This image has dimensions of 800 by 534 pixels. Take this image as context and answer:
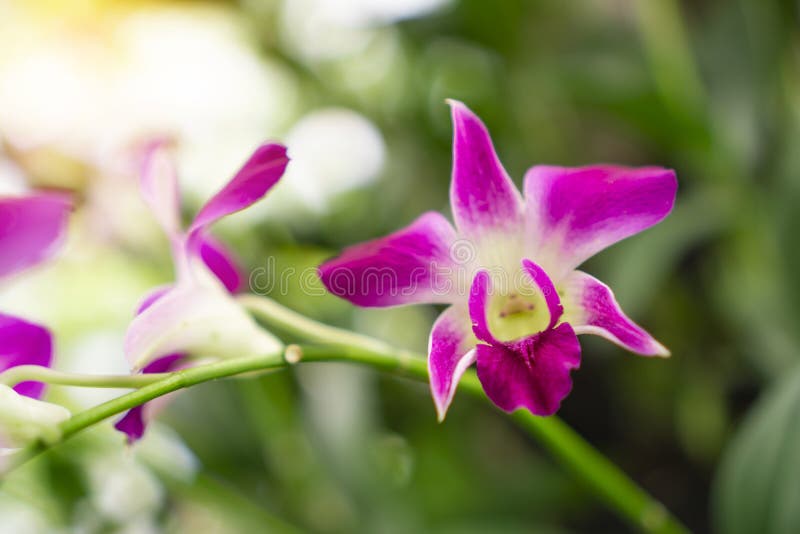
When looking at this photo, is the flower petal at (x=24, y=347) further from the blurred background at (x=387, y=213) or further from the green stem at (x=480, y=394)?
the blurred background at (x=387, y=213)

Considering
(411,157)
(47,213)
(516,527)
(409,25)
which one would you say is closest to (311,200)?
(411,157)

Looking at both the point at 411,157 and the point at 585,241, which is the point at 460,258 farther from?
the point at 411,157

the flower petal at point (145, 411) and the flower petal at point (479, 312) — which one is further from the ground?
the flower petal at point (479, 312)

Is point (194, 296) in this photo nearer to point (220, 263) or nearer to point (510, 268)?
point (220, 263)

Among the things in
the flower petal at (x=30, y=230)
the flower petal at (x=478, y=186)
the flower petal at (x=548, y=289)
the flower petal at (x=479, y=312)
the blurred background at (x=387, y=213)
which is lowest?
the blurred background at (x=387, y=213)

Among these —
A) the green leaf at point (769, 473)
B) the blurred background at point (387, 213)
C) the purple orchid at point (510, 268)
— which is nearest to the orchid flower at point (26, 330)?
the purple orchid at point (510, 268)

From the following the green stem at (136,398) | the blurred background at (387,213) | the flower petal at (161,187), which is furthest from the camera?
the blurred background at (387,213)

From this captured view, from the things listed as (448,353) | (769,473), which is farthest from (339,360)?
(769,473)
